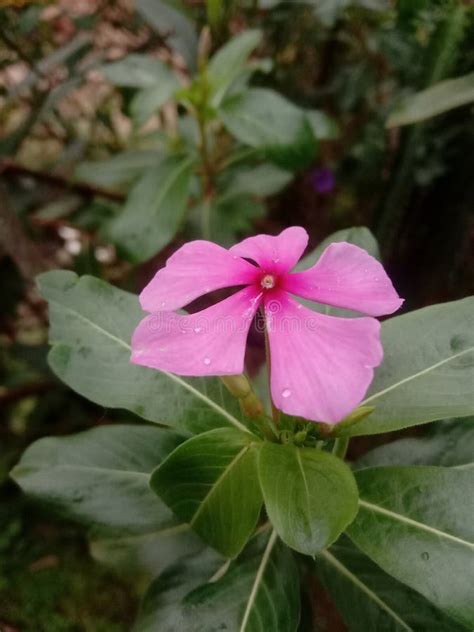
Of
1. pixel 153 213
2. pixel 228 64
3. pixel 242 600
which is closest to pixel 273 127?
pixel 228 64

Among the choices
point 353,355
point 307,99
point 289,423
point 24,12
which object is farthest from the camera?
point 307,99

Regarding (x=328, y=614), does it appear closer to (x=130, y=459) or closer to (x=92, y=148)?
(x=130, y=459)

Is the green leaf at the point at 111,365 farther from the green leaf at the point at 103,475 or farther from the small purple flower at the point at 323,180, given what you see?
the small purple flower at the point at 323,180

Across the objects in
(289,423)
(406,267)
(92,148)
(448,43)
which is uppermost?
(448,43)

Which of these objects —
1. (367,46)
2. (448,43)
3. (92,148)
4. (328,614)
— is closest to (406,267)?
(448,43)

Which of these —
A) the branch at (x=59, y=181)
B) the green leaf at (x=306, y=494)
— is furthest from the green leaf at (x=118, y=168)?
the green leaf at (x=306, y=494)

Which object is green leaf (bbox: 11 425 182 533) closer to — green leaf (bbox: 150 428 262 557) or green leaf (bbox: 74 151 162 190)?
green leaf (bbox: 150 428 262 557)
